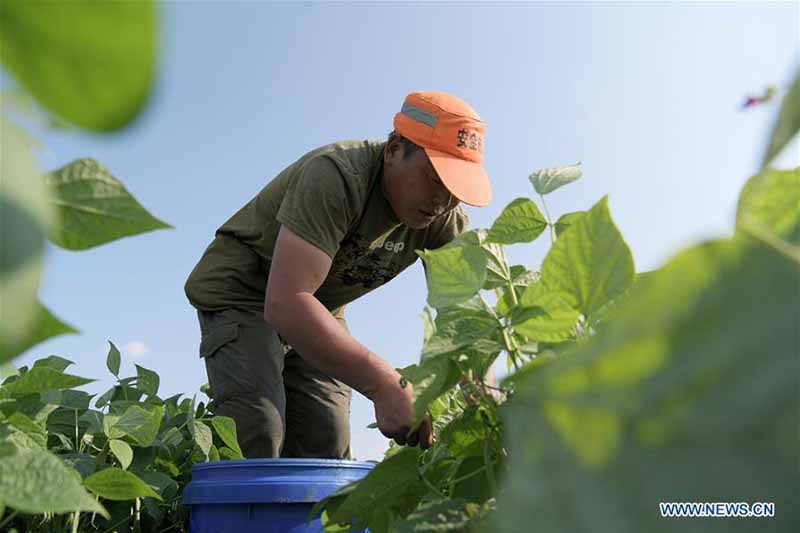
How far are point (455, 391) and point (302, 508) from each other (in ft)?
2.74

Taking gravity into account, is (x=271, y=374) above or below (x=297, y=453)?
above

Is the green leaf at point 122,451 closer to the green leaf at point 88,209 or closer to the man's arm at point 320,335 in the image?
the man's arm at point 320,335

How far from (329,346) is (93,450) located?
688 millimetres

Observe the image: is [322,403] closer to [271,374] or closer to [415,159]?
[271,374]

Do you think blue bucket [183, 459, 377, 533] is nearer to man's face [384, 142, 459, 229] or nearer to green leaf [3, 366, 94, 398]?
green leaf [3, 366, 94, 398]

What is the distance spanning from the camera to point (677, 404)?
21 centimetres

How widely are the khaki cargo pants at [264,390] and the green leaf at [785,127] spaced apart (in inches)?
100

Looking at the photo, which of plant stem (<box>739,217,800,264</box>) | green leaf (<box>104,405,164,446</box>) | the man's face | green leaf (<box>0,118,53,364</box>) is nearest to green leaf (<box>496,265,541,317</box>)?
plant stem (<box>739,217,800,264</box>)

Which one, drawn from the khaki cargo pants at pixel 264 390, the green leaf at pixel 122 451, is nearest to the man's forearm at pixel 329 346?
the khaki cargo pants at pixel 264 390

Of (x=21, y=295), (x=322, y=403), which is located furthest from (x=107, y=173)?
(x=322, y=403)

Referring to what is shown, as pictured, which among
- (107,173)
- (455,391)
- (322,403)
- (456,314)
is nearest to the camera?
(107,173)

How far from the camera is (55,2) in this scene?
0.16 metres

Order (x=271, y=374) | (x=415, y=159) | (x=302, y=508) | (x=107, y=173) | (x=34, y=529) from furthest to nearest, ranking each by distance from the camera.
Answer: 1. (x=271, y=374)
2. (x=415, y=159)
3. (x=302, y=508)
4. (x=34, y=529)
5. (x=107, y=173)

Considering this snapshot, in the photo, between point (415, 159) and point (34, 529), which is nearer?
point (34, 529)
